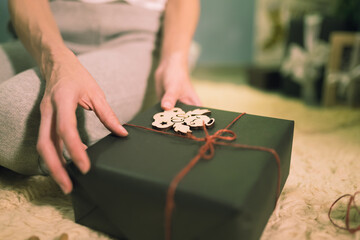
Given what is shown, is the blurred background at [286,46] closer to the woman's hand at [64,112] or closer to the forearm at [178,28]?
the forearm at [178,28]

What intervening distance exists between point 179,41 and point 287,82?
2.78 feet

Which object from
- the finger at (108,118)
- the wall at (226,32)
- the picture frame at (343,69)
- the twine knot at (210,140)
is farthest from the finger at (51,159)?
the wall at (226,32)

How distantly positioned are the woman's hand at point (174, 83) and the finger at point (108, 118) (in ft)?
0.56

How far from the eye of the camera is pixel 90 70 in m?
0.74

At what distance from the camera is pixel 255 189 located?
452 mm

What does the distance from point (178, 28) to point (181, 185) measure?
635 mm

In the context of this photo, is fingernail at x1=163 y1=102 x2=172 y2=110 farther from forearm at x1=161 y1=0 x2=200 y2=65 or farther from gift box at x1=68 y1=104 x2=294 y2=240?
forearm at x1=161 y1=0 x2=200 y2=65

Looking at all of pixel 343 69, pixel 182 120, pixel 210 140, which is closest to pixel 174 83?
pixel 182 120

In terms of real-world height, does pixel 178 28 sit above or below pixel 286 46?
above

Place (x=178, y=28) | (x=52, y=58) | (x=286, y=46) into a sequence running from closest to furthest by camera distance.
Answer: (x=52, y=58), (x=178, y=28), (x=286, y=46)

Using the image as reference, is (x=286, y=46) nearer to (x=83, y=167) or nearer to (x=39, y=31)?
(x=39, y=31)

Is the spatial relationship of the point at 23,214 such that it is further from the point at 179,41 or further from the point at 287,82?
the point at 287,82

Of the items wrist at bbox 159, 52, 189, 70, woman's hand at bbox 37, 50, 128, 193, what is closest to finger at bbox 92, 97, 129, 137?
woman's hand at bbox 37, 50, 128, 193

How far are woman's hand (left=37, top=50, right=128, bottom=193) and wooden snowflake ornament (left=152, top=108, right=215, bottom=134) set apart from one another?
0.29ft
